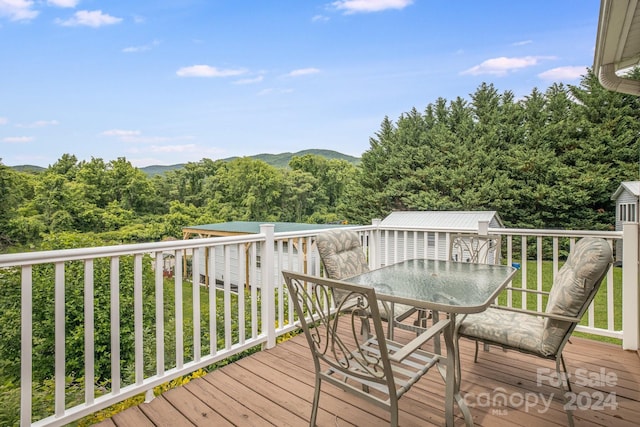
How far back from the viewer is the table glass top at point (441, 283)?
5.56 ft

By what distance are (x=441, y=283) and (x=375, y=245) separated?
2179 millimetres

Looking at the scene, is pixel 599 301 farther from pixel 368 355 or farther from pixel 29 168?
pixel 29 168

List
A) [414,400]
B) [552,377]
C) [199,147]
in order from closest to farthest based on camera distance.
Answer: [414,400]
[552,377]
[199,147]

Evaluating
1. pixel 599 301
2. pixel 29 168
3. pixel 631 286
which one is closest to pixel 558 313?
pixel 631 286

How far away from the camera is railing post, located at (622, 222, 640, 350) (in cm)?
278

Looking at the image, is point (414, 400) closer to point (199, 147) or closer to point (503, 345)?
point (503, 345)

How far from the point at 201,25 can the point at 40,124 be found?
13467mm

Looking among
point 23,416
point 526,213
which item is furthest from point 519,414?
point 526,213

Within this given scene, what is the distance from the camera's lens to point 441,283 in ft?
6.95

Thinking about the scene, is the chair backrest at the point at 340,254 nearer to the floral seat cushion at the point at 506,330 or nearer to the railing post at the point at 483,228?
the floral seat cushion at the point at 506,330

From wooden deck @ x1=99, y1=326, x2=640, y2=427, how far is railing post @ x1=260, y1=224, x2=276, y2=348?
1.06 feet

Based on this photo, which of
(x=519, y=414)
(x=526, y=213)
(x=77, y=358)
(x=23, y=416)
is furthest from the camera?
(x=526, y=213)

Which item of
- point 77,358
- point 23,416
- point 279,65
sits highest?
point 279,65

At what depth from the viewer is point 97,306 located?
4.70 m
